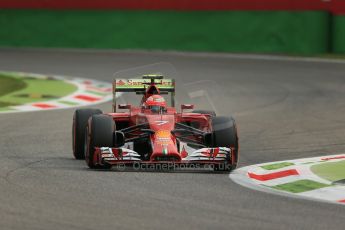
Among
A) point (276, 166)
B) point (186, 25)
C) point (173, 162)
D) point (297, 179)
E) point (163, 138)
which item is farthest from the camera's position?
point (186, 25)

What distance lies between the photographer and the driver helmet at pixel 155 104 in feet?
49.9

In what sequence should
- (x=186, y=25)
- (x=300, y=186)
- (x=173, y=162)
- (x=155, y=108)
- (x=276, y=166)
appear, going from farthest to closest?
1. (x=186, y=25)
2. (x=155, y=108)
3. (x=276, y=166)
4. (x=173, y=162)
5. (x=300, y=186)

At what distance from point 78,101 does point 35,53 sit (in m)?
11.7

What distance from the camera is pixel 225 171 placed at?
1427cm

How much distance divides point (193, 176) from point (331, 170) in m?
1.74

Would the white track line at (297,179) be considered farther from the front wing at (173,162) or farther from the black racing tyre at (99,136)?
the black racing tyre at (99,136)

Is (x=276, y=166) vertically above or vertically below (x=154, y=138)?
below

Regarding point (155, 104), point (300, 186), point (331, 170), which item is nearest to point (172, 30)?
point (155, 104)

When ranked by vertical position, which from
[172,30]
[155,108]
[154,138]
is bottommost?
[154,138]

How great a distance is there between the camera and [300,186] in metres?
13.0

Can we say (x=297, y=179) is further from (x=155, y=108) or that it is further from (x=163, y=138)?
(x=155, y=108)

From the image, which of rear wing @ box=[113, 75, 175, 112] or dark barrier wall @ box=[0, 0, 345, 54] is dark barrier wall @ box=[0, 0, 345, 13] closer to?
dark barrier wall @ box=[0, 0, 345, 54]

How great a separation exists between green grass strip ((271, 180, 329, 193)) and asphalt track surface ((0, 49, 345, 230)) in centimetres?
53

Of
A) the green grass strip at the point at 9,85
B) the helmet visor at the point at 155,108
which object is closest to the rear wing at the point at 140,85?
the helmet visor at the point at 155,108
